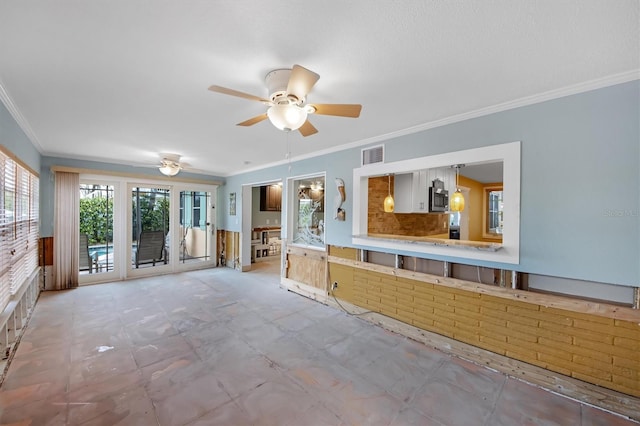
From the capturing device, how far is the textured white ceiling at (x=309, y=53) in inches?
54.1

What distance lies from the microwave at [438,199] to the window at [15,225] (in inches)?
208

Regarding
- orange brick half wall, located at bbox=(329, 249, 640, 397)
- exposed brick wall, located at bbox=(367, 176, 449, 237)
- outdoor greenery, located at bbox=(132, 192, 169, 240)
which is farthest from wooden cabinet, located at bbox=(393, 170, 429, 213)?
outdoor greenery, located at bbox=(132, 192, 169, 240)

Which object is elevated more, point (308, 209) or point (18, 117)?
point (18, 117)

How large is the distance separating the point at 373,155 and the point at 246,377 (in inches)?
117

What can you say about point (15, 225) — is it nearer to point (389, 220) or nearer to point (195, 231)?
point (195, 231)

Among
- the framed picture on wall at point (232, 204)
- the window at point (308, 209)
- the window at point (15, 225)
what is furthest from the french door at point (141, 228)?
the window at point (308, 209)

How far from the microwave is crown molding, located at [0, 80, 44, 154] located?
516cm

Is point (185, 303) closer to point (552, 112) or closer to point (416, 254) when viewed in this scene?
point (416, 254)

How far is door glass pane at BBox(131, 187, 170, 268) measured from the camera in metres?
5.71

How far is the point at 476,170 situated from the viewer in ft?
17.1

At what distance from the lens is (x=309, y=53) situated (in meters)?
1.73

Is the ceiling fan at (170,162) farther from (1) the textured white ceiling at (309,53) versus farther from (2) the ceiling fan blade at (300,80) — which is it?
(2) the ceiling fan blade at (300,80)

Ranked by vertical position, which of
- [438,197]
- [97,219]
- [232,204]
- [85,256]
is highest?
[438,197]

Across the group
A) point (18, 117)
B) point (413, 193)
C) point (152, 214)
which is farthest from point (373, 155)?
point (152, 214)
